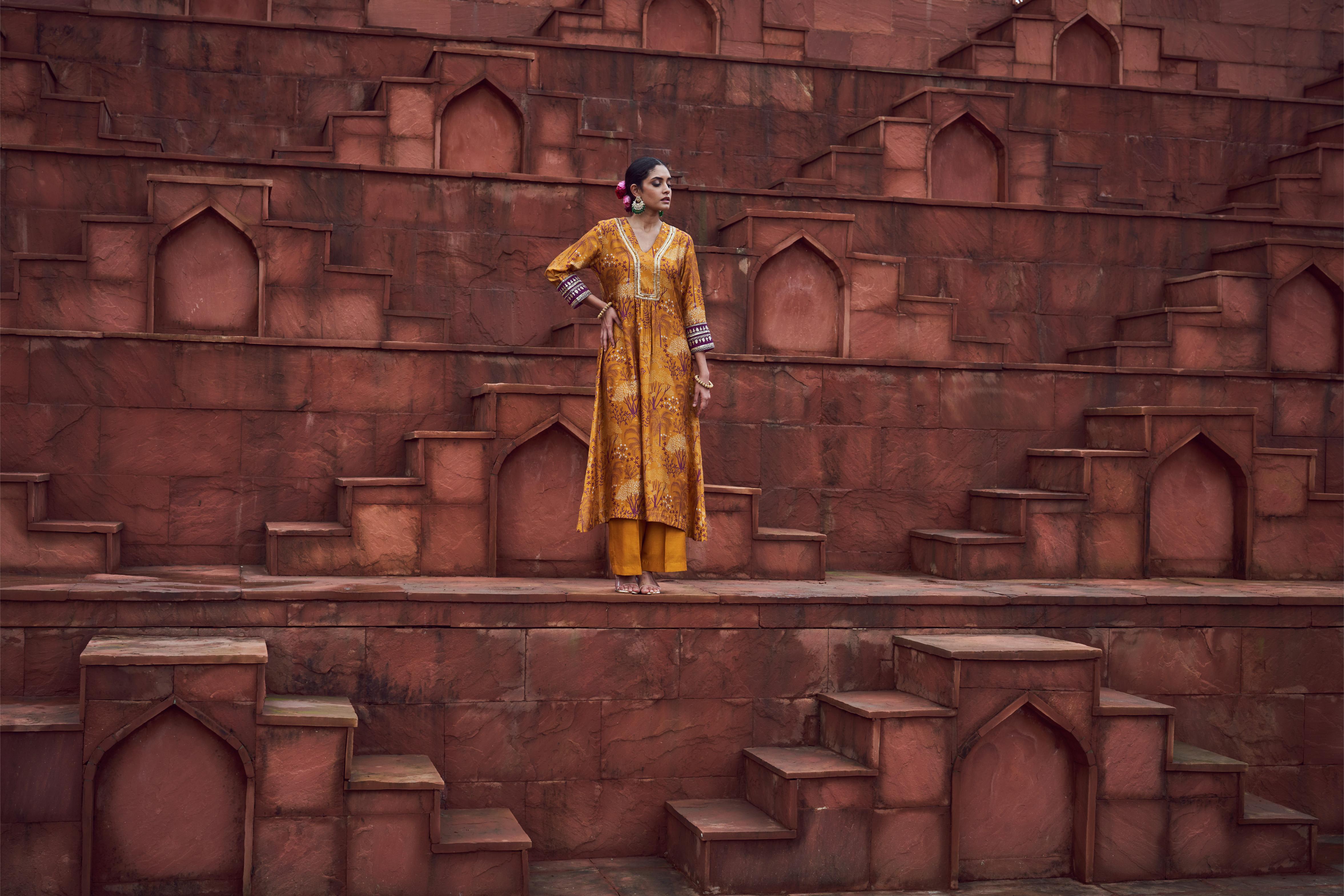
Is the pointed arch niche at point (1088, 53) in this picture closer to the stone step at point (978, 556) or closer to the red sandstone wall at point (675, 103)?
the red sandstone wall at point (675, 103)

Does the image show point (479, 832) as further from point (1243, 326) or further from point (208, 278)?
point (1243, 326)

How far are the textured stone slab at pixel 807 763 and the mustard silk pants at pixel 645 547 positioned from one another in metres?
1.09

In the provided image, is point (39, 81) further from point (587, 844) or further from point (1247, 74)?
point (1247, 74)

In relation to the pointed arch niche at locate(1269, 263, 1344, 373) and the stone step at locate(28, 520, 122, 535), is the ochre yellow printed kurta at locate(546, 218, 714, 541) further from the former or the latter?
the pointed arch niche at locate(1269, 263, 1344, 373)

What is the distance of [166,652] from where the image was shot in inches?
243

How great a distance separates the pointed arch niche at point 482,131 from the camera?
1105 centimetres

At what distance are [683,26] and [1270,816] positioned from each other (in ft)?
29.7

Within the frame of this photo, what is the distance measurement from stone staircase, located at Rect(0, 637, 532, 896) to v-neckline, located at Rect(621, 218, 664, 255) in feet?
9.38

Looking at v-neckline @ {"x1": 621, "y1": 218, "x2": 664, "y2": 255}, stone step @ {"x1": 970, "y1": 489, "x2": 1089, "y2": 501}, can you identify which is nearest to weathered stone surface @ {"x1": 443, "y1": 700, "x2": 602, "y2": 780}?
v-neckline @ {"x1": 621, "y1": 218, "x2": 664, "y2": 255}

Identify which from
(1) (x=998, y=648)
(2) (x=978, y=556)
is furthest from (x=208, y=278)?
(1) (x=998, y=648)

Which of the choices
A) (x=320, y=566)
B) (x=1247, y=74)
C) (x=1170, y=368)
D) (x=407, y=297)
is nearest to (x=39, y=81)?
(x=407, y=297)

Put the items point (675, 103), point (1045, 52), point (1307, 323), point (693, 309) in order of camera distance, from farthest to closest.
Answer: point (1045, 52) → point (675, 103) → point (1307, 323) → point (693, 309)

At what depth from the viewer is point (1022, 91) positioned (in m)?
13.1

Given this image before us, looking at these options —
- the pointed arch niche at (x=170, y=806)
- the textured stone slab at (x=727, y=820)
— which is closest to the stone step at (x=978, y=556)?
the textured stone slab at (x=727, y=820)
